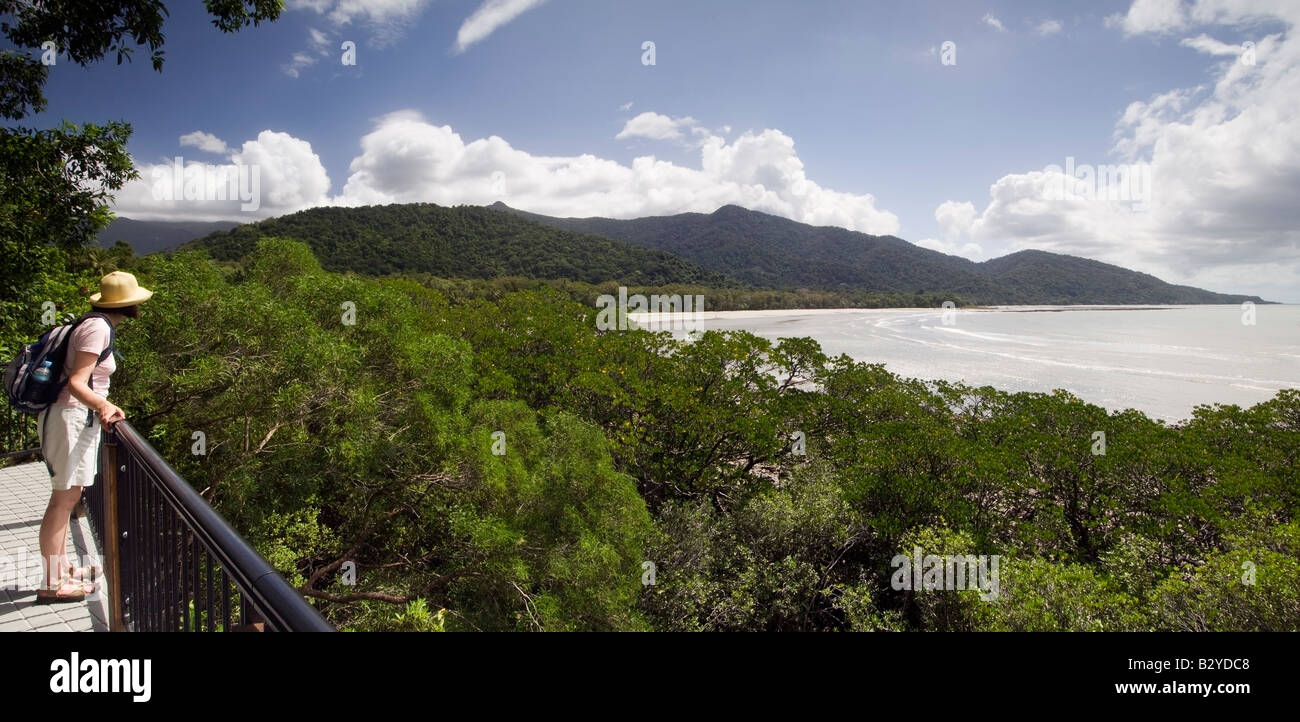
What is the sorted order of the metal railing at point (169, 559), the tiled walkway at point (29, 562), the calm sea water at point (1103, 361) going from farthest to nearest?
the calm sea water at point (1103, 361) < the tiled walkway at point (29, 562) < the metal railing at point (169, 559)

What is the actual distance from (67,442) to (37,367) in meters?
0.42

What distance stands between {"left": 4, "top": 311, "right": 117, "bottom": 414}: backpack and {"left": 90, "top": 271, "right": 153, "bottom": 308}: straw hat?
0.39 ft

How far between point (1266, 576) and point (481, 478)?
891 centimetres

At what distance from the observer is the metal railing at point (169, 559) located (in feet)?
4.52

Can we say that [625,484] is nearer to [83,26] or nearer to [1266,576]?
[1266,576]

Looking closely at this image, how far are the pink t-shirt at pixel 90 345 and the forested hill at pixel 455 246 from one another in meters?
65.5

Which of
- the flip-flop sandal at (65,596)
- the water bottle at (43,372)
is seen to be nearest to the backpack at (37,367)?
the water bottle at (43,372)

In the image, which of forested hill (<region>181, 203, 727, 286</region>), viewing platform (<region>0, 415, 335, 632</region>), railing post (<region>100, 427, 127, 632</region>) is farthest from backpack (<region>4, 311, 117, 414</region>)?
forested hill (<region>181, 203, 727, 286</region>)

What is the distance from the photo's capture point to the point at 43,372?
3104 mm

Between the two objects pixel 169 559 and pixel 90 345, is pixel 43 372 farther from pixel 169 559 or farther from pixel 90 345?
pixel 169 559

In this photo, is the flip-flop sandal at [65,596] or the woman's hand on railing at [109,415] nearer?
the woman's hand on railing at [109,415]

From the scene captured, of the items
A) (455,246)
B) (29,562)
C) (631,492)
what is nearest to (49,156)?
(29,562)

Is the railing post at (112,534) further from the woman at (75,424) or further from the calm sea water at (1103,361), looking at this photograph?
the calm sea water at (1103,361)
